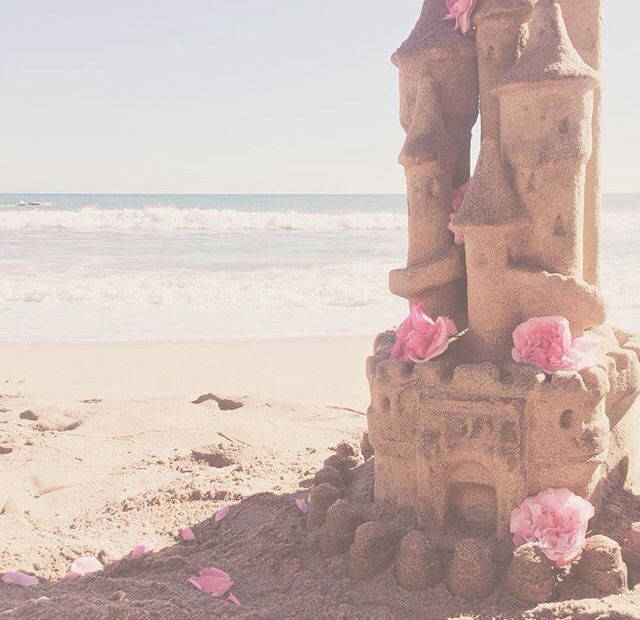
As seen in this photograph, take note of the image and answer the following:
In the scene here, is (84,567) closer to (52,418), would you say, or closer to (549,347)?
(549,347)

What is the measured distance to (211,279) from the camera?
16719 millimetres

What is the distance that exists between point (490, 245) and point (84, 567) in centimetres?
272

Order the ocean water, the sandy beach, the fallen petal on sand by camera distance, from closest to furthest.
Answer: the fallen petal on sand → the sandy beach → the ocean water

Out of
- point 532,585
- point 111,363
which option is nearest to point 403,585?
point 532,585

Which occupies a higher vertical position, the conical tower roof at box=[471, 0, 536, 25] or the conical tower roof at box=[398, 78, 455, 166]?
the conical tower roof at box=[471, 0, 536, 25]

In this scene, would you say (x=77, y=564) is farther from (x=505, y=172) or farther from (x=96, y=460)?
(x=505, y=172)

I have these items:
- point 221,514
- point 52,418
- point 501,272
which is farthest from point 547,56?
point 52,418

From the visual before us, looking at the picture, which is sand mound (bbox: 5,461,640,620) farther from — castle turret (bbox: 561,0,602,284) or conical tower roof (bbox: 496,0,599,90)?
conical tower roof (bbox: 496,0,599,90)

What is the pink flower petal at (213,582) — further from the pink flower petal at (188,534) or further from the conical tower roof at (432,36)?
the conical tower roof at (432,36)

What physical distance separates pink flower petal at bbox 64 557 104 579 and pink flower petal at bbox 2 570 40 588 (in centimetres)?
16

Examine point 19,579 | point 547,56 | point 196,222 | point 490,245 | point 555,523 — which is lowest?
point 19,579

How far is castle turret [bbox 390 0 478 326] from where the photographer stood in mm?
3889

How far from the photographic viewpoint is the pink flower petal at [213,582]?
3662 millimetres

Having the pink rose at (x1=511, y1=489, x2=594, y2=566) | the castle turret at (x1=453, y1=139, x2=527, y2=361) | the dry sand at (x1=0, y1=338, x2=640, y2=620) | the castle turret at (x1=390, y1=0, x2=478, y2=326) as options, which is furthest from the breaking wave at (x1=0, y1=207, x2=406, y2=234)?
the pink rose at (x1=511, y1=489, x2=594, y2=566)
